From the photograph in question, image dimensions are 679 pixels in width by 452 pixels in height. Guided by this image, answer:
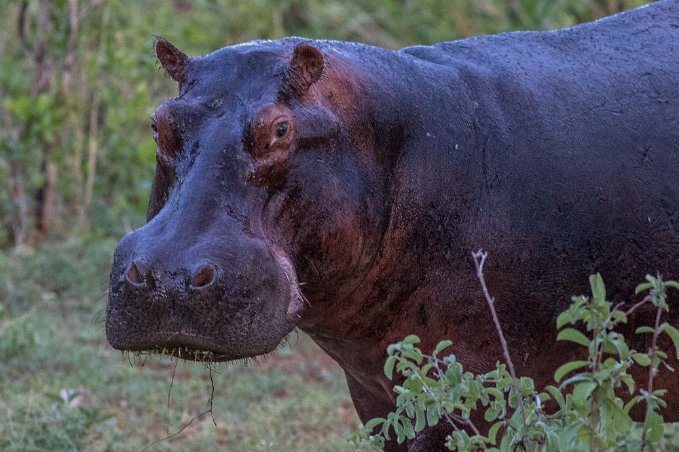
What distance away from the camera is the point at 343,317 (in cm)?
302

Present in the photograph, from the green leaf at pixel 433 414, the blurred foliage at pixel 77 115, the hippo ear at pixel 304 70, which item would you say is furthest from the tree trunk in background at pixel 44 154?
the green leaf at pixel 433 414

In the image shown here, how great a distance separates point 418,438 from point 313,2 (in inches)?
286

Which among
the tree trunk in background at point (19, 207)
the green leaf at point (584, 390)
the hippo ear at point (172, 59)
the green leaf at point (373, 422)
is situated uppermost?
the hippo ear at point (172, 59)

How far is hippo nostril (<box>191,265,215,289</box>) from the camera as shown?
2521 millimetres

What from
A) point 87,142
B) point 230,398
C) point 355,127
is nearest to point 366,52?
point 355,127

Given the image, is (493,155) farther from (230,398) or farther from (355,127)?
(230,398)

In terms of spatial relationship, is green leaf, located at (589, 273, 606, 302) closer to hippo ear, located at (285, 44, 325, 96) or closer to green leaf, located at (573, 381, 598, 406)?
green leaf, located at (573, 381, 598, 406)

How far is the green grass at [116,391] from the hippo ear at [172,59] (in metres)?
1.28

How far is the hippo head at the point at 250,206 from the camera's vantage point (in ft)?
8.41

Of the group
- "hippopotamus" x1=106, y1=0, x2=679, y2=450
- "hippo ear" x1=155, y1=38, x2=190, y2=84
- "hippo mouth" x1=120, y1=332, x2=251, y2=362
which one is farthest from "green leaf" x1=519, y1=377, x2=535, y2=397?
"hippo ear" x1=155, y1=38, x2=190, y2=84

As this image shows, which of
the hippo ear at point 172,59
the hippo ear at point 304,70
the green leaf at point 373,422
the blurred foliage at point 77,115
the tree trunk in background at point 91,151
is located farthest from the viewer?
the tree trunk in background at point 91,151

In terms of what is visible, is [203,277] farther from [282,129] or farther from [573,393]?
[573,393]

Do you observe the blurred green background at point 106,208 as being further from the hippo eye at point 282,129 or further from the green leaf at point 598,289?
the green leaf at point 598,289

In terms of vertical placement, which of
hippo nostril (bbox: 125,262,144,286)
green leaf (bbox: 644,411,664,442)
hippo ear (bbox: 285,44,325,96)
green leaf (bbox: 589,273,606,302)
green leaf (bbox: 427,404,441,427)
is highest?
hippo ear (bbox: 285,44,325,96)
